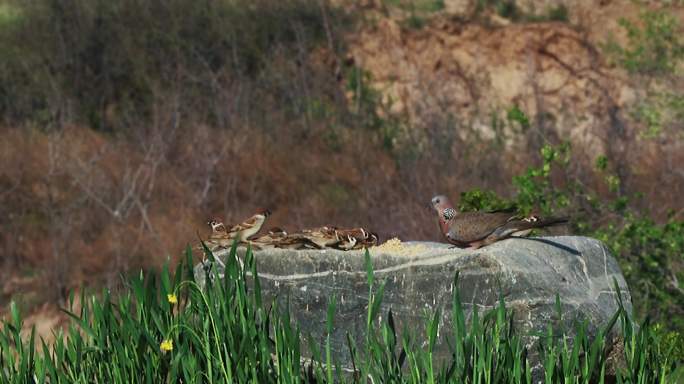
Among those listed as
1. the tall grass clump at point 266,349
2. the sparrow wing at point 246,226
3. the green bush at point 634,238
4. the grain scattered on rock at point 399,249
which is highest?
the sparrow wing at point 246,226

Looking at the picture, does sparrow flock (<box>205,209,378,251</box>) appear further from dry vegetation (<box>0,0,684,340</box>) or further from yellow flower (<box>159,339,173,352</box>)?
dry vegetation (<box>0,0,684,340</box>)

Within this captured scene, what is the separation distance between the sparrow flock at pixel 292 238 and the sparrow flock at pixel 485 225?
1.46 ft

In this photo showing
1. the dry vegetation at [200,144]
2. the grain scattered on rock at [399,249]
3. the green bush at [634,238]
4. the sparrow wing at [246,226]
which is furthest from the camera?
the dry vegetation at [200,144]

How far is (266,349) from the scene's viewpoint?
5.23 m

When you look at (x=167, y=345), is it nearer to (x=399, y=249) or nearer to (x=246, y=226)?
(x=246, y=226)

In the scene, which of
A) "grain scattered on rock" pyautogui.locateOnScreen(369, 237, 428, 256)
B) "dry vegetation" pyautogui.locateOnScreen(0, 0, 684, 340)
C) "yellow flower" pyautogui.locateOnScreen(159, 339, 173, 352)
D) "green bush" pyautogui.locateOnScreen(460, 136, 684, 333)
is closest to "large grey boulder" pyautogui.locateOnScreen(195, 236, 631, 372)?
"grain scattered on rock" pyautogui.locateOnScreen(369, 237, 428, 256)

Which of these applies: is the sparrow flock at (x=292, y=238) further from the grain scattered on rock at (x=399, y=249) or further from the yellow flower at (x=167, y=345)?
the yellow flower at (x=167, y=345)

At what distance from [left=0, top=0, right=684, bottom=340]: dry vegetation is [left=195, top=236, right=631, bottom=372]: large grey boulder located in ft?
16.0

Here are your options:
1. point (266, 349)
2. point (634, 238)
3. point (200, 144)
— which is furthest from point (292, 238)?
point (200, 144)

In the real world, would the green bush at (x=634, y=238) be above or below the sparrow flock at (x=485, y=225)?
below

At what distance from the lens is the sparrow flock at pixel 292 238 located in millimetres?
6191

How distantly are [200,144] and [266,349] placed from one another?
1168 centimetres

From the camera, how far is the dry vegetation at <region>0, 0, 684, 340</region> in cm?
1438

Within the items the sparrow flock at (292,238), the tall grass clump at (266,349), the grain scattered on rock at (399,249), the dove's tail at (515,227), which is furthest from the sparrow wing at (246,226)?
the dove's tail at (515,227)
